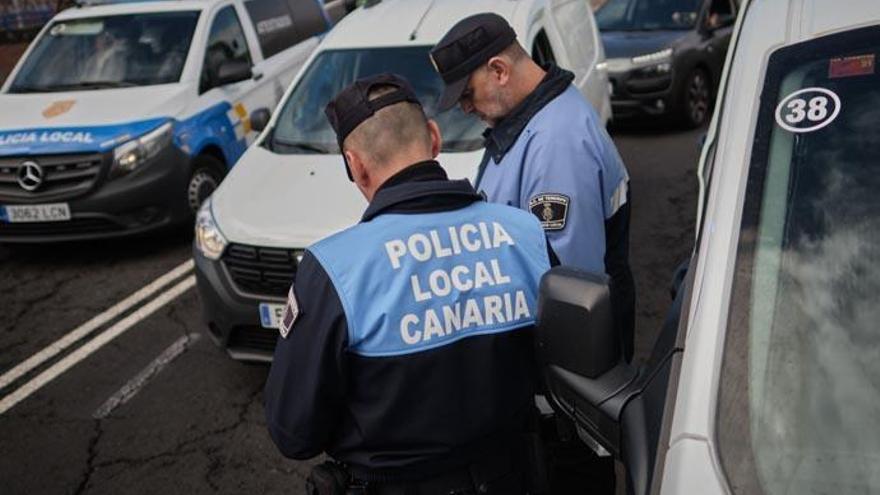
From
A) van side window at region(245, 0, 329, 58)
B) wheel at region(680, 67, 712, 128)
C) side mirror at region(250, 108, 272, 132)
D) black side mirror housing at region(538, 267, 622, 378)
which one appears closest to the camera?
black side mirror housing at region(538, 267, 622, 378)

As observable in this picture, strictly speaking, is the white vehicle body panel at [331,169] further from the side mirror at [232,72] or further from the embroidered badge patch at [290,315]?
the embroidered badge patch at [290,315]

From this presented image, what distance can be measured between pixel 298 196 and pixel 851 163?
10.7 ft

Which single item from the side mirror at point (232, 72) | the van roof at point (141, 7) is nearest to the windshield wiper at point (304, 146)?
the side mirror at point (232, 72)

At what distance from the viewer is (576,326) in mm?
1738

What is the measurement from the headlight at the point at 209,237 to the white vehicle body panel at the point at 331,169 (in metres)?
0.04

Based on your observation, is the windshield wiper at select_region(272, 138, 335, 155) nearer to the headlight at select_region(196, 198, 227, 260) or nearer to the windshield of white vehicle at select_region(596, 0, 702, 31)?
the headlight at select_region(196, 198, 227, 260)

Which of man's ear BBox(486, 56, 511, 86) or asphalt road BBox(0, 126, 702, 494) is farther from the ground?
man's ear BBox(486, 56, 511, 86)

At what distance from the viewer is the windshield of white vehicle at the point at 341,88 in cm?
496

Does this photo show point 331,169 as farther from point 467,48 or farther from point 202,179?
point 202,179

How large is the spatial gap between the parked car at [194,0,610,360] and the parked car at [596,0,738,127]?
278 cm

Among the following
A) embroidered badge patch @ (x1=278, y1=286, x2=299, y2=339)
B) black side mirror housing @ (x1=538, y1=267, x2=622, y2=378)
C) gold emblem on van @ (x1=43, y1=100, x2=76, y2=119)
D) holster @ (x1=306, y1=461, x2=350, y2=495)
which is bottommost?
gold emblem on van @ (x1=43, y1=100, x2=76, y2=119)

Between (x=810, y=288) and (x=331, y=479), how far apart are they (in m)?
1.14

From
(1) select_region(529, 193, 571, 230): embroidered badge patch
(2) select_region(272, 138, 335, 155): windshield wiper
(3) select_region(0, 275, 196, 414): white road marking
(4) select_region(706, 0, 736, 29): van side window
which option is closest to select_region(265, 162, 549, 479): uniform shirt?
(1) select_region(529, 193, 571, 230): embroidered badge patch

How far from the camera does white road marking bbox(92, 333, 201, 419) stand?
4.64 m
